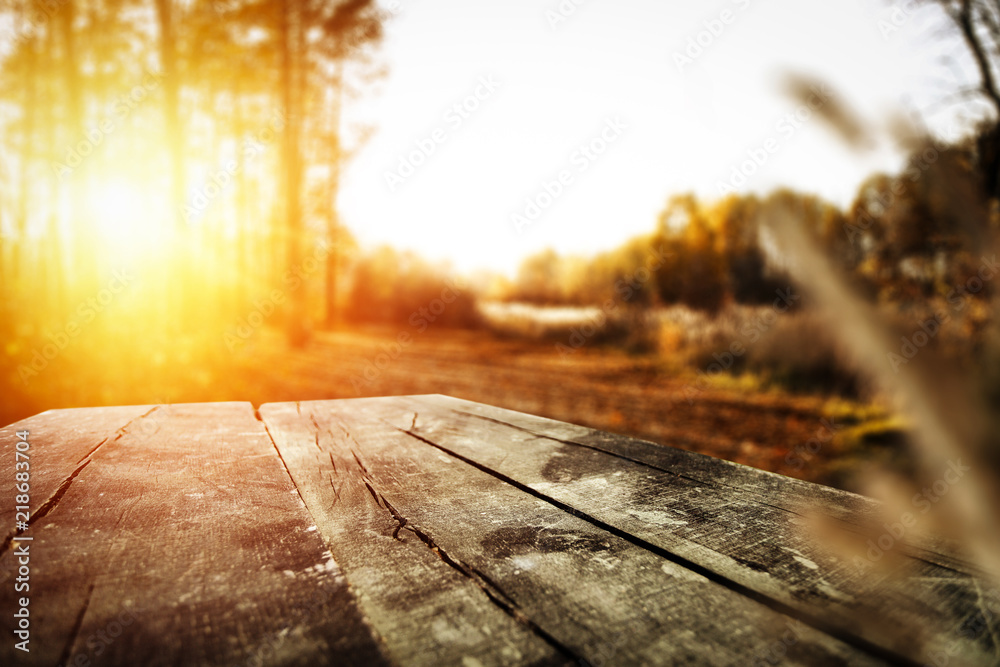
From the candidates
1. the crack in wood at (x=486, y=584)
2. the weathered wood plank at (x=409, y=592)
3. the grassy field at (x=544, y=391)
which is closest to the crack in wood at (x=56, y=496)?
the weathered wood plank at (x=409, y=592)

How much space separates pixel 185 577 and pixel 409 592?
1.00ft

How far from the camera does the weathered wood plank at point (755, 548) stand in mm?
584

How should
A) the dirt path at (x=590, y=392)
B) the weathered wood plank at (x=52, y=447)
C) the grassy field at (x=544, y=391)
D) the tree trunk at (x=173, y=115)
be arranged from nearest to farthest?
the weathered wood plank at (x=52, y=447) → the grassy field at (x=544, y=391) → the dirt path at (x=590, y=392) → the tree trunk at (x=173, y=115)

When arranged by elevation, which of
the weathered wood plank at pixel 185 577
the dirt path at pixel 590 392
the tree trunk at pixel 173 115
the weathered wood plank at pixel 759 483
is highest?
the tree trunk at pixel 173 115

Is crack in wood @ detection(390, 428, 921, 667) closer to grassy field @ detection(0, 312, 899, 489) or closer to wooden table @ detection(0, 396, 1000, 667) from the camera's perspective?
wooden table @ detection(0, 396, 1000, 667)

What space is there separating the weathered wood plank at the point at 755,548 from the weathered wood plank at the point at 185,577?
0.46 metres

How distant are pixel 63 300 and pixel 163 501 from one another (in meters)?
11.3

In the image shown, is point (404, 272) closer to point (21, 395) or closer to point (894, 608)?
point (21, 395)

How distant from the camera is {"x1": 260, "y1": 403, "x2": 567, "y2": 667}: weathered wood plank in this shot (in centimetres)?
55

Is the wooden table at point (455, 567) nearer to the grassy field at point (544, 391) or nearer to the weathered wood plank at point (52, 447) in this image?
the weathered wood plank at point (52, 447)

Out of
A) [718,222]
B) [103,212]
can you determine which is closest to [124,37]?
[103,212]

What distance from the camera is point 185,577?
0.68m

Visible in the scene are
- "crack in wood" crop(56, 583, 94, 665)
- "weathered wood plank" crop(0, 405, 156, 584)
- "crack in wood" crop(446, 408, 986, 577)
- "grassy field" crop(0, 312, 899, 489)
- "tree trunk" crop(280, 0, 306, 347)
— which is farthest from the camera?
"tree trunk" crop(280, 0, 306, 347)

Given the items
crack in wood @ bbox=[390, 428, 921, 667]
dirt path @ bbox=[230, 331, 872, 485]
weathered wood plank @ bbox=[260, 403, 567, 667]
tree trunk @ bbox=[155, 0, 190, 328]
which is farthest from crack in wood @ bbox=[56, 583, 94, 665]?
tree trunk @ bbox=[155, 0, 190, 328]
